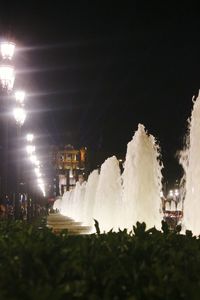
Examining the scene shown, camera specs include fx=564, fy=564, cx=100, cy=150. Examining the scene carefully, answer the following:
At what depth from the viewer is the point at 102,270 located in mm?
4426

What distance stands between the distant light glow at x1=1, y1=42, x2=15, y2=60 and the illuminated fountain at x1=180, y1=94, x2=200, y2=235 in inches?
265

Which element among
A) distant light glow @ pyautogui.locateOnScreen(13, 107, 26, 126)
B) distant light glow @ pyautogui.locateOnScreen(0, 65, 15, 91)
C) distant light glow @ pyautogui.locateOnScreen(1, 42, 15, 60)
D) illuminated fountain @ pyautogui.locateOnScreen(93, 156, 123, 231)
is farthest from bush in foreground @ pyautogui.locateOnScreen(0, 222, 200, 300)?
illuminated fountain @ pyautogui.locateOnScreen(93, 156, 123, 231)

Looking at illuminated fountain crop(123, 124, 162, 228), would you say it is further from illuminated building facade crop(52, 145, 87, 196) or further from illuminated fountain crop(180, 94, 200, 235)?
illuminated building facade crop(52, 145, 87, 196)

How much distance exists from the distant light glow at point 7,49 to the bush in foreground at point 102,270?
12225 mm

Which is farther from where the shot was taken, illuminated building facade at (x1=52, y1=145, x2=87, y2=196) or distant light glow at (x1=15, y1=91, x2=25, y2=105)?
illuminated building facade at (x1=52, y1=145, x2=87, y2=196)

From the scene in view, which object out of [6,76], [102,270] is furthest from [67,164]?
[102,270]

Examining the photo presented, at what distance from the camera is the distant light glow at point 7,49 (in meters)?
17.2

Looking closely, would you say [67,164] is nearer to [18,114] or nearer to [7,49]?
[18,114]

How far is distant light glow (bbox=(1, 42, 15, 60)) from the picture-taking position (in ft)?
56.3

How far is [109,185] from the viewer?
24.5 meters

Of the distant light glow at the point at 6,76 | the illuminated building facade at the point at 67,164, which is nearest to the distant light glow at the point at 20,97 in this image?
the distant light glow at the point at 6,76

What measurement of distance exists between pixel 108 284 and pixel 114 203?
19883 mm

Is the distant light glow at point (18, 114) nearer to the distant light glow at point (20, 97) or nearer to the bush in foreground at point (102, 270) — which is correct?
the distant light glow at point (20, 97)

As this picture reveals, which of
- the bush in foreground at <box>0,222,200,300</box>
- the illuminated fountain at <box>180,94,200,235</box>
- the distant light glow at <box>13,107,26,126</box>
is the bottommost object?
the bush in foreground at <box>0,222,200,300</box>
